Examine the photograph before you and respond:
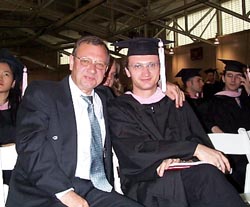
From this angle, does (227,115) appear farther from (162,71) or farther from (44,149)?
(44,149)

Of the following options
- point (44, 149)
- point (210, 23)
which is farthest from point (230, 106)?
point (210, 23)

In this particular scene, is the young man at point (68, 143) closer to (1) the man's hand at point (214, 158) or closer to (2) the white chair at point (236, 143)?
(1) the man's hand at point (214, 158)

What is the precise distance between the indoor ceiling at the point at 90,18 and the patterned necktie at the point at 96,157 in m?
9.32

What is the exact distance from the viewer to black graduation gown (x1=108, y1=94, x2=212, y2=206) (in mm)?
2207

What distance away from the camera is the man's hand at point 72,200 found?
1.96 m

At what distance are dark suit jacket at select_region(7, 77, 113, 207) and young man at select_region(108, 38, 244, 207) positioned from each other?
293 millimetres

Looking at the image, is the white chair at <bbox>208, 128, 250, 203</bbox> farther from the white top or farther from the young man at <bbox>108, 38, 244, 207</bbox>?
the white top

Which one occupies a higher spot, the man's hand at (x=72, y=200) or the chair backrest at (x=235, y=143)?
the chair backrest at (x=235, y=143)

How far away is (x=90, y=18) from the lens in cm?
1694

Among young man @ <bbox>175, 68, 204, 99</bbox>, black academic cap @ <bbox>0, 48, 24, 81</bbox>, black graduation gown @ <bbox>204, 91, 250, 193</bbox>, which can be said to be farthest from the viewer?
young man @ <bbox>175, 68, 204, 99</bbox>

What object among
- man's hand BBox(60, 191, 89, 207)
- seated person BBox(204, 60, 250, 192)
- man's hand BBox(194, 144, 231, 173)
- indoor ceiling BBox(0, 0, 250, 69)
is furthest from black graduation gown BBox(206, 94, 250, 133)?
indoor ceiling BBox(0, 0, 250, 69)

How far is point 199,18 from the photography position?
14.7m

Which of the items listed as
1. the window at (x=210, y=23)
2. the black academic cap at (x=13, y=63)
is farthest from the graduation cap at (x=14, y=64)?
the window at (x=210, y=23)

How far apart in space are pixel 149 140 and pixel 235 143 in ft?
2.22
